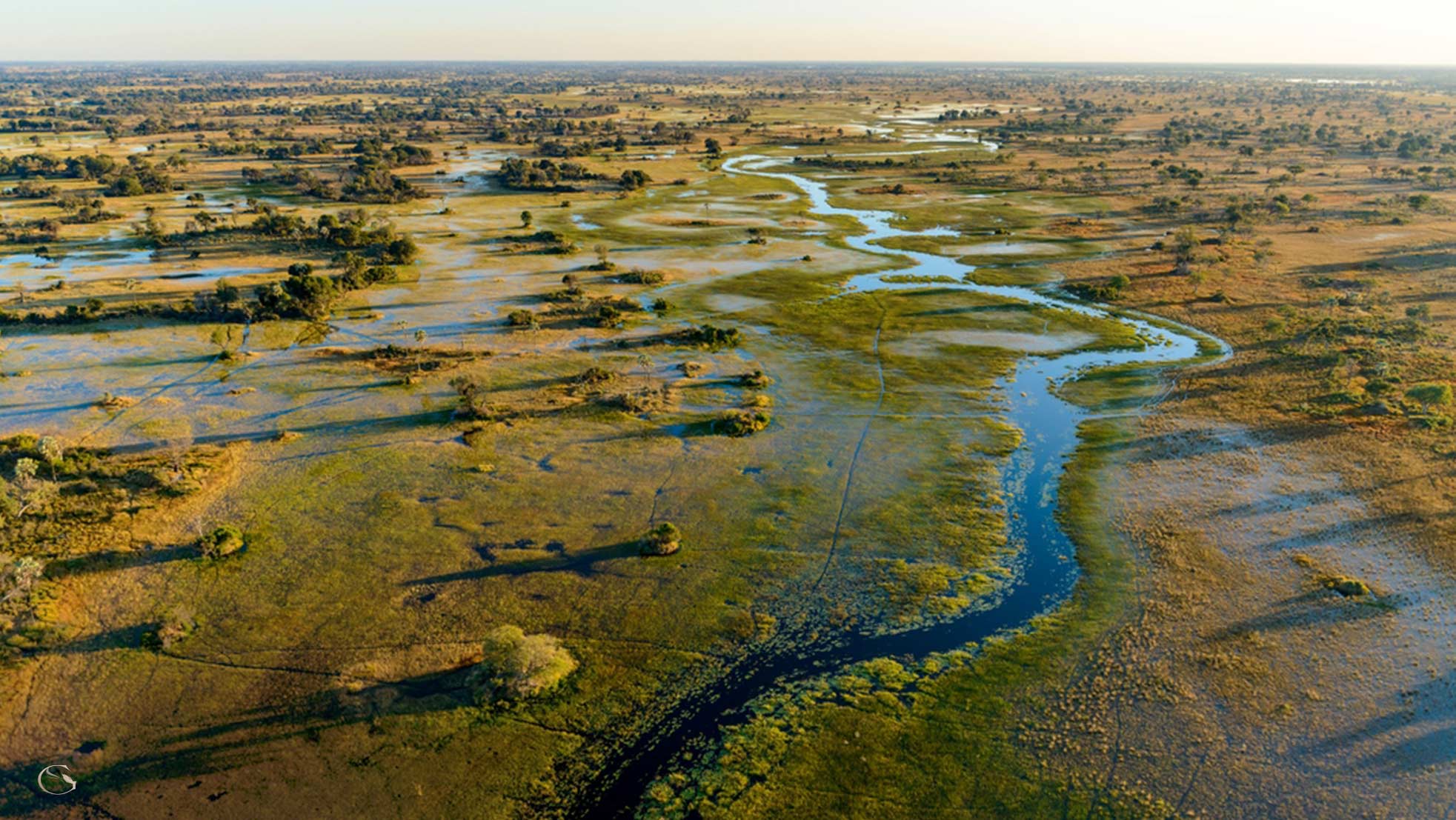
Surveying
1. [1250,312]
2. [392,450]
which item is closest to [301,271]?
[392,450]

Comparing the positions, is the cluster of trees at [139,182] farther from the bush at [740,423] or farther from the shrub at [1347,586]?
the shrub at [1347,586]

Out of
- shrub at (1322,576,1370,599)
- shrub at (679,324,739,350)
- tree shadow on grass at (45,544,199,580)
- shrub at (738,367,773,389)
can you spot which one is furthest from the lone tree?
tree shadow on grass at (45,544,199,580)

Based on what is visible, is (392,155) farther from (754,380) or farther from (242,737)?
(242,737)

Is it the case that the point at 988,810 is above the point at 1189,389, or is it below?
below

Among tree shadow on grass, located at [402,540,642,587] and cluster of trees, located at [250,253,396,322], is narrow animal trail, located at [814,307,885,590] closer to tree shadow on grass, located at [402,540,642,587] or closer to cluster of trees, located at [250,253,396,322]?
tree shadow on grass, located at [402,540,642,587]

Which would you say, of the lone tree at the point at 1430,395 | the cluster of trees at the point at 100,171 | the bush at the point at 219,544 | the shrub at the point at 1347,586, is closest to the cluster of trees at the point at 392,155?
the cluster of trees at the point at 100,171

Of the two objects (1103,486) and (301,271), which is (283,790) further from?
(301,271)
